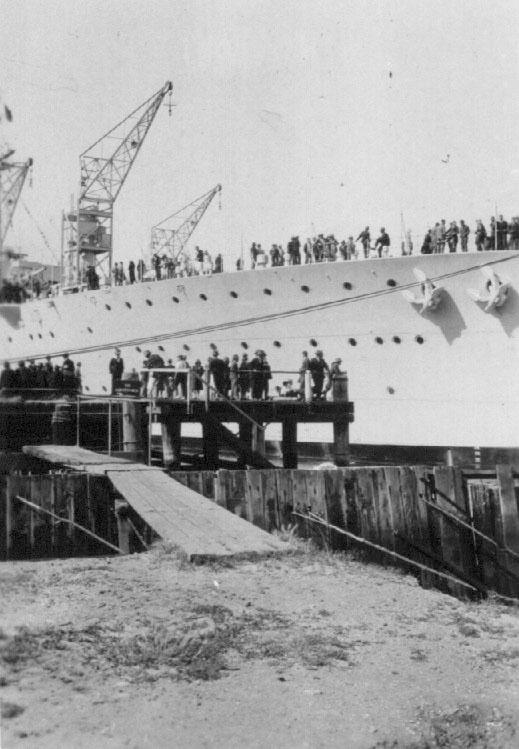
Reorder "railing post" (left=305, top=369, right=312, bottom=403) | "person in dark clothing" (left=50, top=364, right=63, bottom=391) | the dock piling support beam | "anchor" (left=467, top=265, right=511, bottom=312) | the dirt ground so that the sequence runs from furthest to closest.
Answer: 1. "person in dark clothing" (left=50, top=364, right=63, bottom=391)
2. "anchor" (left=467, top=265, right=511, bottom=312)
3. the dock piling support beam
4. "railing post" (left=305, top=369, right=312, bottom=403)
5. the dirt ground

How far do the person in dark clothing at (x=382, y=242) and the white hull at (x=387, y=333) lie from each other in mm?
547

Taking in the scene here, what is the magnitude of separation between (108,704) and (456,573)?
7727 millimetres

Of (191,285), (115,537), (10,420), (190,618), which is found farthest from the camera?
(191,285)

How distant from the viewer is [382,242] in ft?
60.5

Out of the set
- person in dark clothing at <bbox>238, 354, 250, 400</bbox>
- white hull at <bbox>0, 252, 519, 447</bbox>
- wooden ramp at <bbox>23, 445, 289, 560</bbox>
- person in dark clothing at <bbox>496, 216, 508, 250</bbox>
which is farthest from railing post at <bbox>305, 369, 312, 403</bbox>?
person in dark clothing at <bbox>496, 216, 508, 250</bbox>

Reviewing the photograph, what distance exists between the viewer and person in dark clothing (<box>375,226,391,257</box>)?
18391mm

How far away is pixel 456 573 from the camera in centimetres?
1097

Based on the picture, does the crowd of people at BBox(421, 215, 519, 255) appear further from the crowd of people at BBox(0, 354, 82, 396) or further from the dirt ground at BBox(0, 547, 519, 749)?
the dirt ground at BBox(0, 547, 519, 749)

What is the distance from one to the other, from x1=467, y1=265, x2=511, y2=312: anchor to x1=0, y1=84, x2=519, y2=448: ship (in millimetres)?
29

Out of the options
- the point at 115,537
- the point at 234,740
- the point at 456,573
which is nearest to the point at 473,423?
the point at 456,573

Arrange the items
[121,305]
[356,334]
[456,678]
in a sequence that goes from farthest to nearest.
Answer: [121,305] → [356,334] → [456,678]

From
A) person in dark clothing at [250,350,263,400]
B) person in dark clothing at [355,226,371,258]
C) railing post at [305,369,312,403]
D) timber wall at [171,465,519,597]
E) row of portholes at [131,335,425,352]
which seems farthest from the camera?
person in dark clothing at [355,226,371,258]

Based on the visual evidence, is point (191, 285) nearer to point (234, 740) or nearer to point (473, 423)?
point (473, 423)

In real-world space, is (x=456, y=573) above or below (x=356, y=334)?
below
